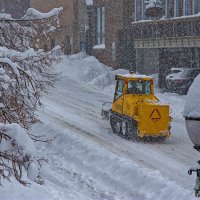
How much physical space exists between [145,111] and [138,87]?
55.6 inches

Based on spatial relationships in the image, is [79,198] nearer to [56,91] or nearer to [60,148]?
[60,148]

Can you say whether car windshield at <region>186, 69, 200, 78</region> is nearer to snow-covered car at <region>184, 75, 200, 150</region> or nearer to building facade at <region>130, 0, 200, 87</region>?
building facade at <region>130, 0, 200, 87</region>

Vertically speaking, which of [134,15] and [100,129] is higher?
[134,15]

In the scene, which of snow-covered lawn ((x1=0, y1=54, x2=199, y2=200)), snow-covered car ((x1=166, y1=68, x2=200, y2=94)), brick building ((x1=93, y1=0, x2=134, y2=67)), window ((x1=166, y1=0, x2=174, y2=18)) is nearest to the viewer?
snow-covered lawn ((x1=0, y1=54, x2=199, y2=200))

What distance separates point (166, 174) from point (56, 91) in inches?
683

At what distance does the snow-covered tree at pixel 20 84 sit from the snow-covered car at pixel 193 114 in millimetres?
3138

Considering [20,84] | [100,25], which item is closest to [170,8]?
[100,25]

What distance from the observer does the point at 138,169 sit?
40.8 feet

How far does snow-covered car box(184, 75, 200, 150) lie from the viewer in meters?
3.92

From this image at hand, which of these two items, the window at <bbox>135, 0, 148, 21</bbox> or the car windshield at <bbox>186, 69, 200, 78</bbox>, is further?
the window at <bbox>135, 0, 148, 21</bbox>

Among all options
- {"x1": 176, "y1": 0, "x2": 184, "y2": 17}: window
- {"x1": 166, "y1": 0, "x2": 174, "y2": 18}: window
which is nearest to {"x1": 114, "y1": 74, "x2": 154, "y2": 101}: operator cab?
{"x1": 176, "y1": 0, "x2": 184, "y2": 17}: window

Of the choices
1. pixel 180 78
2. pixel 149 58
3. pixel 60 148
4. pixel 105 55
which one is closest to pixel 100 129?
pixel 60 148

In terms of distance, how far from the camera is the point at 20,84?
754cm

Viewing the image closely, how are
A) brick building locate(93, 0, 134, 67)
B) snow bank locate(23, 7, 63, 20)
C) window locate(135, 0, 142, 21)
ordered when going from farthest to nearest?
1. brick building locate(93, 0, 134, 67)
2. window locate(135, 0, 142, 21)
3. snow bank locate(23, 7, 63, 20)
